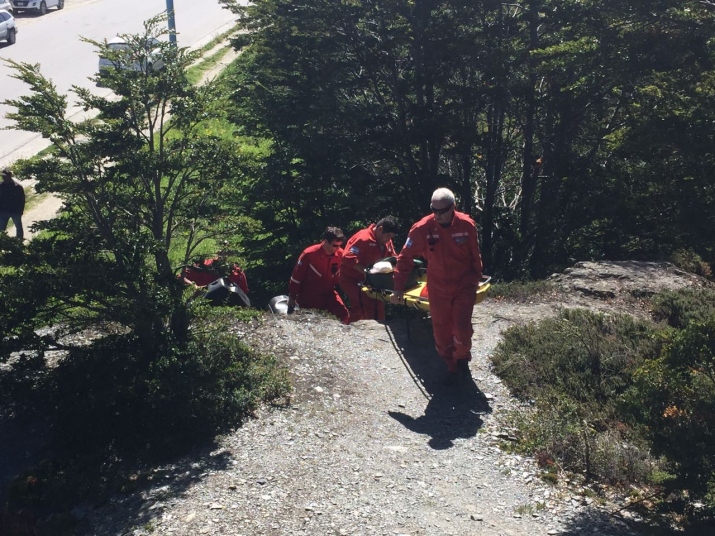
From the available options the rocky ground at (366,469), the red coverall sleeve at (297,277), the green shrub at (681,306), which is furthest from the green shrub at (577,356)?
the red coverall sleeve at (297,277)

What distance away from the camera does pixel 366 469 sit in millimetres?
6488

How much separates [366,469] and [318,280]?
4530 millimetres

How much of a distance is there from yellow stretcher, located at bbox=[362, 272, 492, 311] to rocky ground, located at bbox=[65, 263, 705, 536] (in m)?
0.57

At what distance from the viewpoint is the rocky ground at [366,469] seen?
5.77 m

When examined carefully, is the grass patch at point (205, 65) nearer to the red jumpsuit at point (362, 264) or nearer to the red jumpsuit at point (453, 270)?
the red jumpsuit at point (362, 264)

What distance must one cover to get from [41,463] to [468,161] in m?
9.40

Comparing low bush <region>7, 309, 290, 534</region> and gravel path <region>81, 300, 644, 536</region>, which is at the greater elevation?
low bush <region>7, 309, 290, 534</region>

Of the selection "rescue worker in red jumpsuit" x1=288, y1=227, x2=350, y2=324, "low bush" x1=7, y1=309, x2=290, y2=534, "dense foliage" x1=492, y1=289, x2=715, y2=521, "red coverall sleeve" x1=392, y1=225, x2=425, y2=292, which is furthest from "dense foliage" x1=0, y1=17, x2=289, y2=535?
"dense foliage" x1=492, y1=289, x2=715, y2=521

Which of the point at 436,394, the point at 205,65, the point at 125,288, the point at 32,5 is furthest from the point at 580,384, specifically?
the point at 32,5

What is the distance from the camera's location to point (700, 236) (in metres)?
9.15

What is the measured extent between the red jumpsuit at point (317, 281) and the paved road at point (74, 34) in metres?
11.2

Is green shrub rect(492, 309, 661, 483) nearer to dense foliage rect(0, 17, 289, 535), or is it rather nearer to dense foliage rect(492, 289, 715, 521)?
dense foliage rect(492, 289, 715, 521)

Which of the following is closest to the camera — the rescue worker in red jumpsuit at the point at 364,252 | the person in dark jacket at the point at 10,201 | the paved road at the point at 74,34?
the rescue worker in red jumpsuit at the point at 364,252

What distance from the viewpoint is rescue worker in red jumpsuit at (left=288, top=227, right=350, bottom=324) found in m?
10.6
